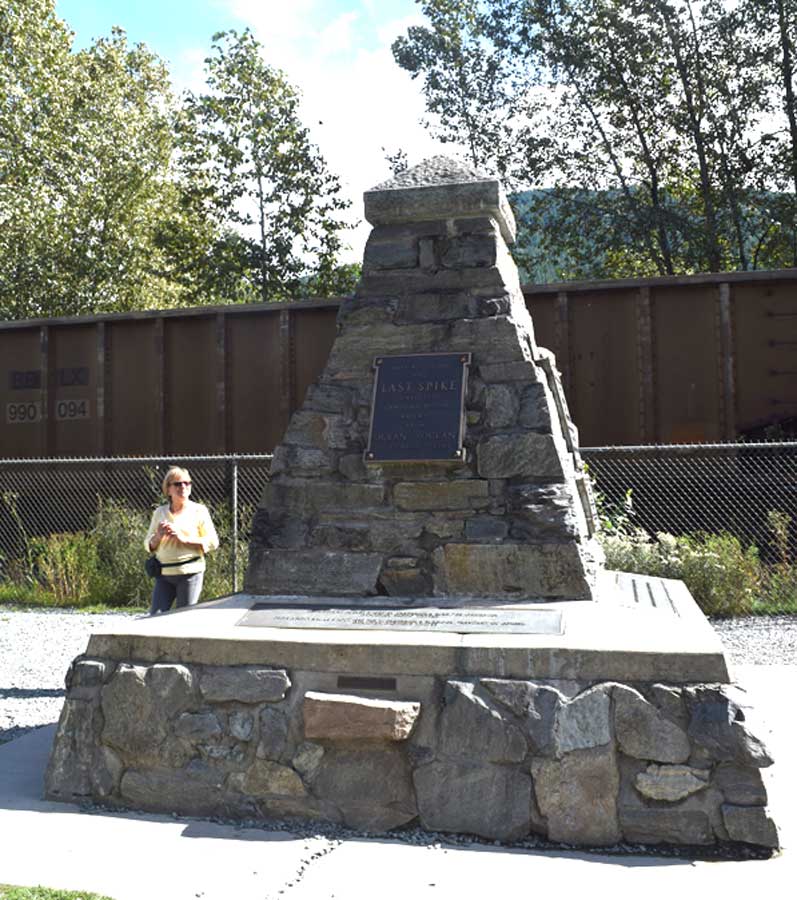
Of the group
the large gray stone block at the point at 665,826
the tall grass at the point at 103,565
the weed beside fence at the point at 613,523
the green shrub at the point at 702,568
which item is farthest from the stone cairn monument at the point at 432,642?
the tall grass at the point at 103,565

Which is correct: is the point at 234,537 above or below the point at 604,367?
below

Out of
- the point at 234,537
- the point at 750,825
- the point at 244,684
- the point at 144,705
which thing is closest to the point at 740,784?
the point at 750,825

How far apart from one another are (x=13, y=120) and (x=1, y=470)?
11.5m

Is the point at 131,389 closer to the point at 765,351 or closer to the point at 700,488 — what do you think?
the point at 700,488

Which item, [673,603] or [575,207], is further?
[575,207]

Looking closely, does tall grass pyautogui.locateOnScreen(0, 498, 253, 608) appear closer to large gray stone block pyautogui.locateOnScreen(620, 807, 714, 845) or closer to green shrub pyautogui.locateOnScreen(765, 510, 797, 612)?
green shrub pyautogui.locateOnScreen(765, 510, 797, 612)

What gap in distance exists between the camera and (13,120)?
66.0ft

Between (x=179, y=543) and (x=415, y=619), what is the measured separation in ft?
7.60

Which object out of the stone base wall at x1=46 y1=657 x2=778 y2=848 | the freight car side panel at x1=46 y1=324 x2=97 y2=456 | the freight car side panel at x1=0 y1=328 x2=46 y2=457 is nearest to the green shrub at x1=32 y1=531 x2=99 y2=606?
the freight car side panel at x1=46 y1=324 x2=97 y2=456

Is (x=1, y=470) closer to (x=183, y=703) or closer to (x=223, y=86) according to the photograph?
(x=183, y=703)

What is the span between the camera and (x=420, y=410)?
481 centimetres


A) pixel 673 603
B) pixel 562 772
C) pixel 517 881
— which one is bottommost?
pixel 517 881

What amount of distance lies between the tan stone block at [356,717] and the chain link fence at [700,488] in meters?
6.06

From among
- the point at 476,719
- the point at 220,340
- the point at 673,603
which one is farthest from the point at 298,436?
the point at 220,340
